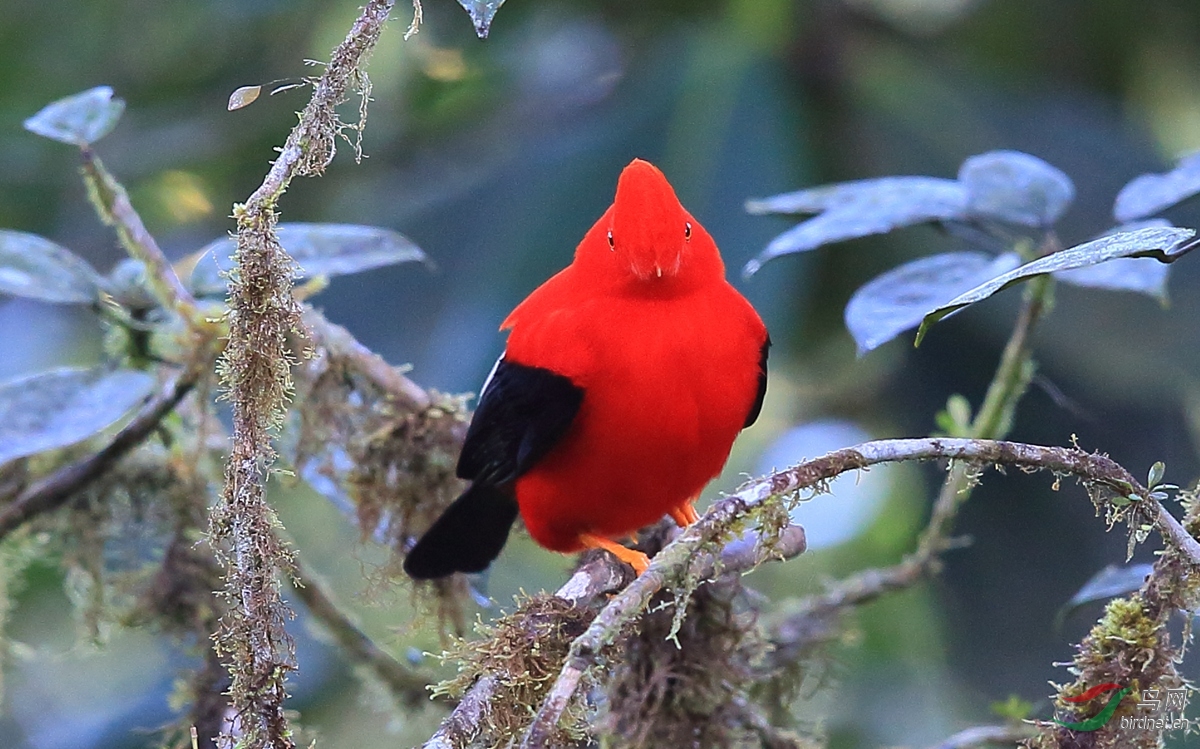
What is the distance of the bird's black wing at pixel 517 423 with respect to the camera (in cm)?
193

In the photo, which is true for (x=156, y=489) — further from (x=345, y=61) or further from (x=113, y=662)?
(x=113, y=662)

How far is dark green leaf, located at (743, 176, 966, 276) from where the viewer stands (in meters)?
1.89

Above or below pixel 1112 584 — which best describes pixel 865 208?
above

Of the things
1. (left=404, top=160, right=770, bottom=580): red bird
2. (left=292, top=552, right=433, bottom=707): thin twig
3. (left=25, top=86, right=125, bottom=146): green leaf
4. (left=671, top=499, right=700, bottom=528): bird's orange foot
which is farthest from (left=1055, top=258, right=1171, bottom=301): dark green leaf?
(left=25, top=86, right=125, bottom=146): green leaf

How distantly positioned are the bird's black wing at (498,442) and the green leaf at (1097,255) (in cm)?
Result: 86

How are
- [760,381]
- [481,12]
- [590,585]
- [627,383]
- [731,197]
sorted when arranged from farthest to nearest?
[731,197] → [760,381] → [627,383] → [590,585] → [481,12]

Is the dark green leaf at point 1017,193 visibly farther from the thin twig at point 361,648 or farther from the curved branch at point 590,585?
the thin twig at point 361,648

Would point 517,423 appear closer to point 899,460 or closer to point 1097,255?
point 899,460

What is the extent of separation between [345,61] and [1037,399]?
2.87m

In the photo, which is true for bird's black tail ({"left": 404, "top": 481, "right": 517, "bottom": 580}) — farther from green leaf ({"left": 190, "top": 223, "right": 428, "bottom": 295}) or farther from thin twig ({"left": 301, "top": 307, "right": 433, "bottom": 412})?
green leaf ({"left": 190, "top": 223, "right": 428, "bottom": 295})

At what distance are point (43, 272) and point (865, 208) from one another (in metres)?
1.37

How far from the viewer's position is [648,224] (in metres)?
1.90

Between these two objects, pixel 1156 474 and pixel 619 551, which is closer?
pixel 1156 474

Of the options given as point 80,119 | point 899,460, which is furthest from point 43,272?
point 899,460
